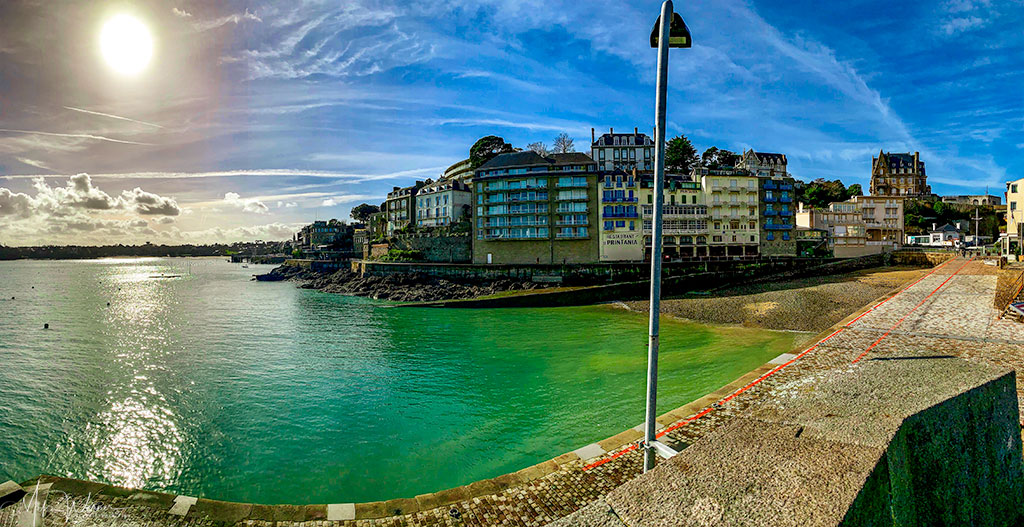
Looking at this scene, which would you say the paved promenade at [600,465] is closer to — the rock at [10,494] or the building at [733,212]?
the rock at [10,494]

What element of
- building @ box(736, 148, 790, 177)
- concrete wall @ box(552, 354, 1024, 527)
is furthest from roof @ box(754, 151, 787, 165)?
concrete wall @ box(552, 354, 1024, 527)

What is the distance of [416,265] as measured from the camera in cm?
6031

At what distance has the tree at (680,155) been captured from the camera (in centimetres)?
7794

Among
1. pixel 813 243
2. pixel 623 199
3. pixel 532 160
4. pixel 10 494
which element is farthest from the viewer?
pixel 813 243

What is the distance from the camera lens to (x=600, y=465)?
25.0ft

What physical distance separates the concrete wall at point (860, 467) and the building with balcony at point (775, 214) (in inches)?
2313

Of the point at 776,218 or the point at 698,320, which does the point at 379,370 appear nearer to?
the point at 698,320

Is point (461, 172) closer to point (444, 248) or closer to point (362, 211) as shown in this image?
point (444, 248)

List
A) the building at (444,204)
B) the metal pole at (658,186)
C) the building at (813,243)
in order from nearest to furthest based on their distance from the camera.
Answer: the metal pole at (658,186) < the building at (813,243) < the building at (444,204)

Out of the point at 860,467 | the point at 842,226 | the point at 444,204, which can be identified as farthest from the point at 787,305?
the point at 444,204

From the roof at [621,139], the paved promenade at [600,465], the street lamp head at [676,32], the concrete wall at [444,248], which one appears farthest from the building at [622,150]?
the street lamp head at [676,32]

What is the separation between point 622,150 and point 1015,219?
52595mm

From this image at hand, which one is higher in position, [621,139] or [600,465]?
[621,139]

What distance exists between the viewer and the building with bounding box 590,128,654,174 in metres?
81.7
